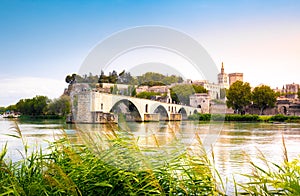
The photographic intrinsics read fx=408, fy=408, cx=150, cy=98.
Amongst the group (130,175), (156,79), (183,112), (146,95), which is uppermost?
(156,79)

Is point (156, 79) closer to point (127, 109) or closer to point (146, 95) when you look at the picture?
point (146, 95)

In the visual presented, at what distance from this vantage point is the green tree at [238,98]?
45.3 m

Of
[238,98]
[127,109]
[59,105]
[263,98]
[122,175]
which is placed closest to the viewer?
[122,175]

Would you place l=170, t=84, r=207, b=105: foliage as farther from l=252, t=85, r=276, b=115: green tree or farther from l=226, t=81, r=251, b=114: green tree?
l=252, t=85, r=276, b=115: green tree

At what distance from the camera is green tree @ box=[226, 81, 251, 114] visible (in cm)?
4531

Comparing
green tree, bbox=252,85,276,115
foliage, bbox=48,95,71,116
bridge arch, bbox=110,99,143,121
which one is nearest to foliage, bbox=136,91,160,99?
bridge arch, bbox=110,99,143,121

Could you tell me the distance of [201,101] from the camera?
357 centimetres

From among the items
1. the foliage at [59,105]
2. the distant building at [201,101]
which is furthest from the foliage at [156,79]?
the foliage at [59,105]

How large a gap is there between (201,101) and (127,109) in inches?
38.5

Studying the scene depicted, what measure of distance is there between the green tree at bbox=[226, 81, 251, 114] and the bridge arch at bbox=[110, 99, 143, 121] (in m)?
41.6

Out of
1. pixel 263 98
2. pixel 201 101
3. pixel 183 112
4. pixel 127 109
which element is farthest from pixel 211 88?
pixel 263 98

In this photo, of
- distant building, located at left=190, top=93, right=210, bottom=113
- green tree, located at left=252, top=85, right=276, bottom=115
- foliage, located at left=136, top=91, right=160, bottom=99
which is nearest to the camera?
distant building, located at left=190, top=93, right=210, bottom=113

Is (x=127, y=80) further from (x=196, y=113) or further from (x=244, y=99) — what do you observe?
(x=244, y=99)

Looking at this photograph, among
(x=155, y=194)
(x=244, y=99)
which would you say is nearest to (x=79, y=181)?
(x=155, y=194)
